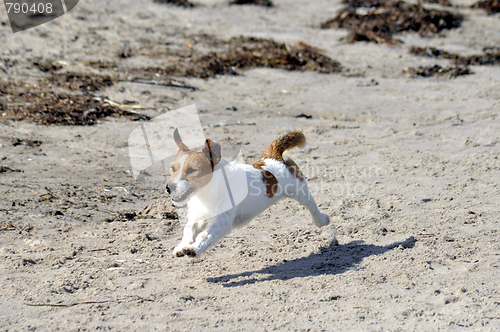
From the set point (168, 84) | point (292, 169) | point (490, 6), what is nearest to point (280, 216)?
point (292, 169)

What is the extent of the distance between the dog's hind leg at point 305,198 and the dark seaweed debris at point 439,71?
6365 millimetres

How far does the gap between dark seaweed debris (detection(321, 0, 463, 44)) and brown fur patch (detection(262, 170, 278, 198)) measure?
8.70 metres

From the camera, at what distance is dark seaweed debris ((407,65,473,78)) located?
10.4 meters

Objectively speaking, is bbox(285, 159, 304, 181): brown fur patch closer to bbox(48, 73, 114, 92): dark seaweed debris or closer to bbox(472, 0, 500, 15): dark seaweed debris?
bbox(48, 73, 114, 92): dark seaweed debris

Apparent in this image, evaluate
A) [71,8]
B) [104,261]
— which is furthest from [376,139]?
[71,8]

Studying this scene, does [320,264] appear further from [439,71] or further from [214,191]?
[439,71]

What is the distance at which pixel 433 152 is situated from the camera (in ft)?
24.3

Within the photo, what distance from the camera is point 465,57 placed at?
1141 cm

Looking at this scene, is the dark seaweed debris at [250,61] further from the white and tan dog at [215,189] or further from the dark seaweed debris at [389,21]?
the white and tan dog at [215,189]

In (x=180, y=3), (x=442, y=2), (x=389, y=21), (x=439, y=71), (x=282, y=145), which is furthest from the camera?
(x=442, y=2)

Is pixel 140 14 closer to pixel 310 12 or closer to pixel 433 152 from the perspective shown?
pixel 310 12

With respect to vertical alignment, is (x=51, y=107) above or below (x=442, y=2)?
below

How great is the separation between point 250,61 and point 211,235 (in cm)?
729

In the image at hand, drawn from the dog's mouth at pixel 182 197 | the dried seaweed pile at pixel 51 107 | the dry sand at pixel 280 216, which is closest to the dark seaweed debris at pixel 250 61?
the dry sand at pixel 280 216
